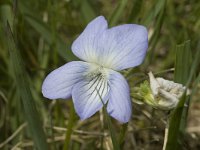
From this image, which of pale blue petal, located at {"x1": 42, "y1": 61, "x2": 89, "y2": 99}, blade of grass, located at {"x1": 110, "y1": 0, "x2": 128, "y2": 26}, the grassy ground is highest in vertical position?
blade of grass, located at {"x1": 110, "y1": 0, "x2": 128, "y2": 26}

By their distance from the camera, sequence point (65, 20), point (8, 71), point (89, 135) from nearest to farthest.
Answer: point (89, 135) → point (8, 71) → point (65, 20)

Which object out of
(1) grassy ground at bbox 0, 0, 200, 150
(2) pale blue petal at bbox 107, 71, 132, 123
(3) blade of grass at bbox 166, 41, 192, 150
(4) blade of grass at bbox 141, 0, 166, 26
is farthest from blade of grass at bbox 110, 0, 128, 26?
(2) pale blue petal at bbox 107, 71, 132, 123

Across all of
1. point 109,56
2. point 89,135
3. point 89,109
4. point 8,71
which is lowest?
point 89,135

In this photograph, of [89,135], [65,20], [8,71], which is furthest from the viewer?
[65,20]

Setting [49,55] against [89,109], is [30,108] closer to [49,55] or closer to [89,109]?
[89,109]

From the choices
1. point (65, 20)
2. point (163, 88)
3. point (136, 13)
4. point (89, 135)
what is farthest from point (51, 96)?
point (65, 20)

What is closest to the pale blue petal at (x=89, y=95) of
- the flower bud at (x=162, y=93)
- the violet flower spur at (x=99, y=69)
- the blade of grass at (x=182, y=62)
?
the violet flower spur at (x=99, y=69)

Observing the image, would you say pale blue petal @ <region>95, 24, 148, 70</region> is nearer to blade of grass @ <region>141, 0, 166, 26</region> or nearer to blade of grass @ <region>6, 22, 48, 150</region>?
blade of grass @ <region>6, 22, 48, 150</region>

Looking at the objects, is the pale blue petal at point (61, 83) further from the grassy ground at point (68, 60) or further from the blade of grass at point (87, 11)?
the blade of grass at point (87, 11)
